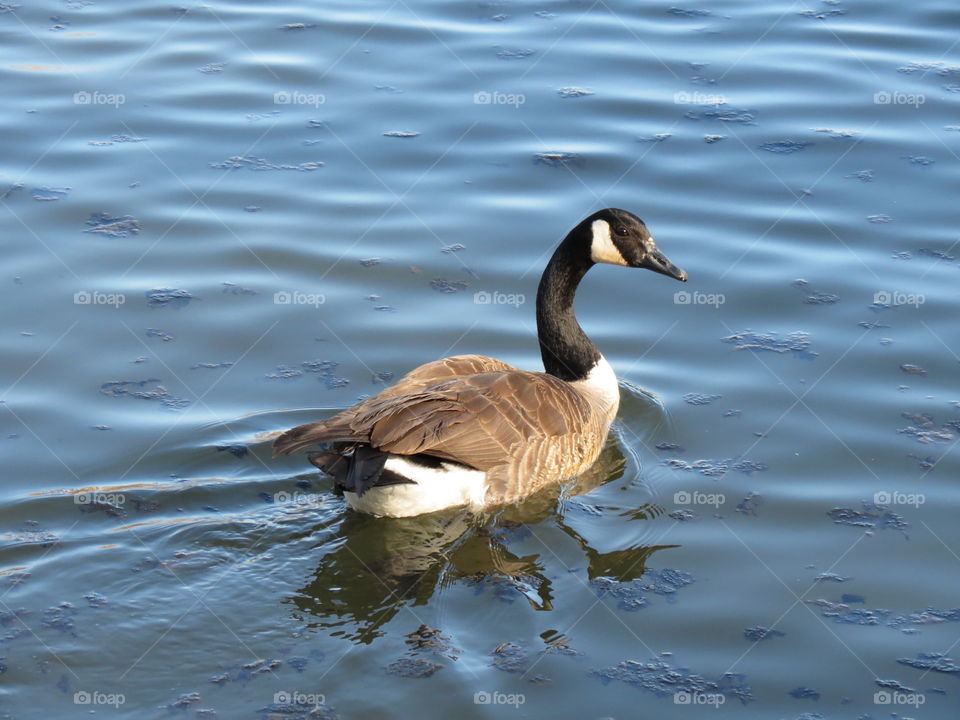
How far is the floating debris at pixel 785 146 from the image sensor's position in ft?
47.2

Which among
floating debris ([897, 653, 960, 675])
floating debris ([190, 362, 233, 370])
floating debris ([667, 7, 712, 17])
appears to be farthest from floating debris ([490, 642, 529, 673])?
floating debris ([667, 7, 712, 17])

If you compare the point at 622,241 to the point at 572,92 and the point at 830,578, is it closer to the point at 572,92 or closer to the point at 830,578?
the point at 830,578

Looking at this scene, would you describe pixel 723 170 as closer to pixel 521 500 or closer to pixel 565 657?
pixel 521 500

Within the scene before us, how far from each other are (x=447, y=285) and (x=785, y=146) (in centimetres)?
472

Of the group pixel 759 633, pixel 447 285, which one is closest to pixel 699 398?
pixel 447 285

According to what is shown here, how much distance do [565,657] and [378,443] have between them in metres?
1.97

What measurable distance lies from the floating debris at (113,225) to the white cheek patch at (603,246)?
4959 millimetres

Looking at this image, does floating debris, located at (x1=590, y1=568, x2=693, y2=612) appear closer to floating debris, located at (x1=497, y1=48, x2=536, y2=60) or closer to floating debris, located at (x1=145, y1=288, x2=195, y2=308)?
floating debris, located at (x1=145, y1=288, x2=195, y2=308)

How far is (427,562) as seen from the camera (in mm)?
8930

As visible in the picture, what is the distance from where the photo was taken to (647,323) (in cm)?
1200

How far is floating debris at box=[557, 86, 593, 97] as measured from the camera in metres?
15.6

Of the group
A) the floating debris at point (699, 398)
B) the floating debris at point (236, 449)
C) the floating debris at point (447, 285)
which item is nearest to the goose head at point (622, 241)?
the floating debris at point (699, 398)

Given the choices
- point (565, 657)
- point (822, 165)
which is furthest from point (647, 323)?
point (565, 657)

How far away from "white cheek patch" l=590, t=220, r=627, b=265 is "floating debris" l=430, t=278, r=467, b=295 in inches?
74.9
